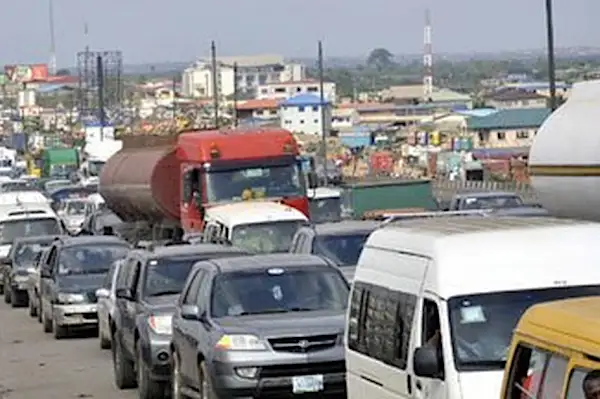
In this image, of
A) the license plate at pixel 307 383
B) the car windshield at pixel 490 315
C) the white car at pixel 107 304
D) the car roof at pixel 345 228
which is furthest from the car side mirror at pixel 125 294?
the car windshield at pixel 490 315

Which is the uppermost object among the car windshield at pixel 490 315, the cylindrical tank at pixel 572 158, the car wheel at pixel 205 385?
the cylindrical tank at pixel 572 158

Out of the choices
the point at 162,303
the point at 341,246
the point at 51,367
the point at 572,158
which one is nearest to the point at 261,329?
the point at 572,158

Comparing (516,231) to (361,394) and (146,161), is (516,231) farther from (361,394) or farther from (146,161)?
(146,161)

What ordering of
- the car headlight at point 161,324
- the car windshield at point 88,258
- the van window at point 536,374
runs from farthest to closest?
1. the car windshield at point 88,258
2. the car headlight at point 161,324
3. the van window at point 536,374

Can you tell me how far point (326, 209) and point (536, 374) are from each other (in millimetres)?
34031

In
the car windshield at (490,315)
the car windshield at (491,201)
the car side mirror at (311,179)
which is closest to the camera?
the car windshield at (490,315)

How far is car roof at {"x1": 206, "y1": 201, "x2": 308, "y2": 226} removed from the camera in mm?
29875

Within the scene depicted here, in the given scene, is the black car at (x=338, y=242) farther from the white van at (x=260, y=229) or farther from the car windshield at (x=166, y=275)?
the white van at (x=260, y=229)

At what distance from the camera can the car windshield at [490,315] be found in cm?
1128

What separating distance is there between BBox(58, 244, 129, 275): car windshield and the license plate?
15141 millimetres

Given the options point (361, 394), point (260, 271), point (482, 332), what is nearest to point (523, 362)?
point (482, 332)

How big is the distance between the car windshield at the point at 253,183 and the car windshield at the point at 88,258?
3.27 m

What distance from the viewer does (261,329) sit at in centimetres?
1670

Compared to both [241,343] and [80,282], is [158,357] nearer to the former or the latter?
[241,343]
